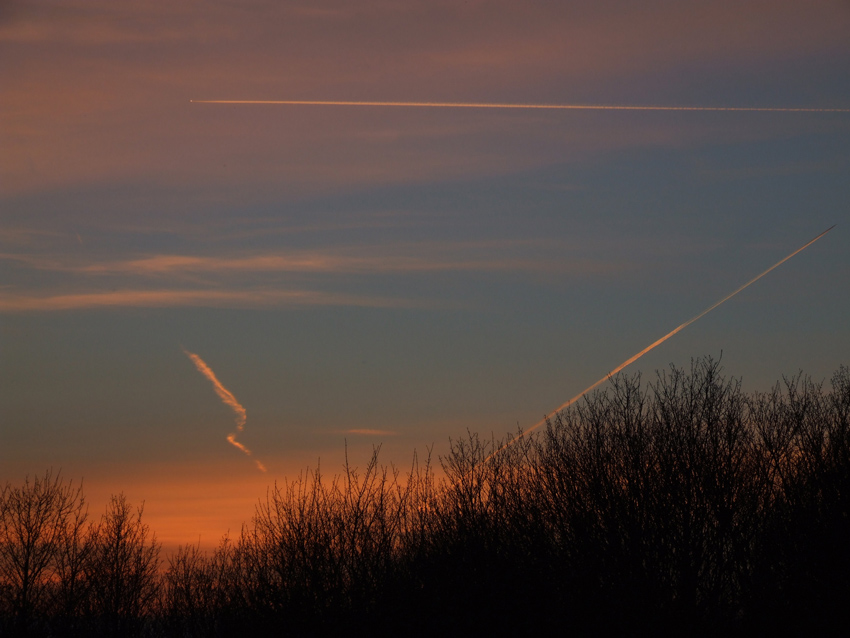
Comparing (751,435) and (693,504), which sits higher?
(751,435)

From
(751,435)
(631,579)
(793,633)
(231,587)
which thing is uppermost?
(751,435)

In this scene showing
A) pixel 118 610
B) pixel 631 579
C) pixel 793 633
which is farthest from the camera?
pixel 118 610

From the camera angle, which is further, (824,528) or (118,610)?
(118,610)

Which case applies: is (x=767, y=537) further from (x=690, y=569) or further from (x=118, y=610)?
(x=118, y=610)

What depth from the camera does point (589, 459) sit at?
3434 centimetres

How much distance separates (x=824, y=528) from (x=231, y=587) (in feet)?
81.3

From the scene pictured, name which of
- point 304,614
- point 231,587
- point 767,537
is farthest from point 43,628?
point 767,537

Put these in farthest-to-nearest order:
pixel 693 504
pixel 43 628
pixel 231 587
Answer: pixel 43 628, pixel 231 587, pixel 693 504

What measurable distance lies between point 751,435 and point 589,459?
679 centimetres

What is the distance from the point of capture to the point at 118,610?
49094 millimetres

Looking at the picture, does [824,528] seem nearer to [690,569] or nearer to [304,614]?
[690,569]

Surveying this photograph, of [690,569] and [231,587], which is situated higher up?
[231,587]

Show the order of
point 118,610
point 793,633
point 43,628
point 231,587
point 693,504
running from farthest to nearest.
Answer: point 118,610 < point 43,628 < point 231,587 < point 693,504 < point 793,633

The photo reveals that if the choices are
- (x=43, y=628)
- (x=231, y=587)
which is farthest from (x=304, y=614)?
(x=43, y=628)
